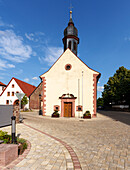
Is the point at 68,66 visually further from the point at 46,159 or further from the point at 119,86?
the point at 119,86

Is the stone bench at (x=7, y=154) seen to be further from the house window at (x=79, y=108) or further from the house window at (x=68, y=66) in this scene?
the house window at (x=68, y=66)

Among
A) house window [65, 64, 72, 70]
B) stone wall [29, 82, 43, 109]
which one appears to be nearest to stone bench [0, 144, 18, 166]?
house window [65, 64, 72, 70]

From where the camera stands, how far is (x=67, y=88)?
18.5 m

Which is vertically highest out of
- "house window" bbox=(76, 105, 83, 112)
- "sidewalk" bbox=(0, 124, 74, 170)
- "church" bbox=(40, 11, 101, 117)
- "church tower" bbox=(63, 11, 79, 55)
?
"church tower" bbox=(63, 11, 79, 55)

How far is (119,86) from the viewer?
38219 mm

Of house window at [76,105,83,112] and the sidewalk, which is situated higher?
house window at [76,105,83,112]

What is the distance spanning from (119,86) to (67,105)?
26193 millimetres

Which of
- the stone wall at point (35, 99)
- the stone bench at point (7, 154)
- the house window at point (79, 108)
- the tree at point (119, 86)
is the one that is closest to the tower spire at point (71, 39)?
the house window at point (79, 108)

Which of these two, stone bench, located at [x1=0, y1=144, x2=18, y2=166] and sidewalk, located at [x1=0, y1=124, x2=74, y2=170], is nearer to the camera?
stone bench, located at [x1=0, y1=144, x2=18, y2=166]

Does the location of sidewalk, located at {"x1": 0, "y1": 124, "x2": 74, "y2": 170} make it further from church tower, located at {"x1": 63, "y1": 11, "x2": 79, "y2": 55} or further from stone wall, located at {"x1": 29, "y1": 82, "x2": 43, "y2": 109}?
stone wall, located at {"x1": 29, "y1": 82, "x2": 43, "y2": 109}

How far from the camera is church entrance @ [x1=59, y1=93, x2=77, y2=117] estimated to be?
17984mm

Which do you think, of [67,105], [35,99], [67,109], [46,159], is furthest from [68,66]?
[35,99]

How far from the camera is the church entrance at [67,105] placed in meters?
18.0

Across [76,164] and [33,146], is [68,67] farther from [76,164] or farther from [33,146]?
[76,164]
